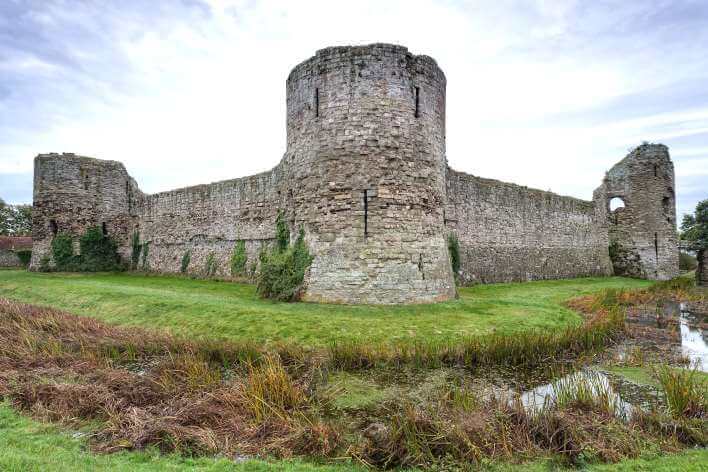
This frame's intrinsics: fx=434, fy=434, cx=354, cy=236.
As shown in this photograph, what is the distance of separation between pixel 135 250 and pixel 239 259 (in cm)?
971

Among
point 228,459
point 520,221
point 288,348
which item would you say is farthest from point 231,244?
point 228,459

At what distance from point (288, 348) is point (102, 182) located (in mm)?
21469

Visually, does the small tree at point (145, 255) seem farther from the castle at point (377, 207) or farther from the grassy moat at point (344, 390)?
the grassy moat at point (344, 390)

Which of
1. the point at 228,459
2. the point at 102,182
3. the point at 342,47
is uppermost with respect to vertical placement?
the point at 342,47

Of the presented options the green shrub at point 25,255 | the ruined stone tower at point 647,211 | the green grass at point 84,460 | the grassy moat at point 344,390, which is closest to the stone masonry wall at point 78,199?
the green shrub at point 25,255

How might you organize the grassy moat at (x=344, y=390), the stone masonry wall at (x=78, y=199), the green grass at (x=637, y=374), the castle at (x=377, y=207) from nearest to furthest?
the grassy moat at (x=344, y=390) < the green grass at (x=637, y=374) < the castle at (x=377, y=207) < the stone masonry wall at (x=78, y=199)

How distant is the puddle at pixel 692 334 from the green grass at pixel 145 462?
7.57ft

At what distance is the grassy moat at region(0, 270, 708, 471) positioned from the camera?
436 cm

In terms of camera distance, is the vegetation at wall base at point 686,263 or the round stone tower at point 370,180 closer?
the round stone tower at point 370,180

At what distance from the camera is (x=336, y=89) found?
1149 cm

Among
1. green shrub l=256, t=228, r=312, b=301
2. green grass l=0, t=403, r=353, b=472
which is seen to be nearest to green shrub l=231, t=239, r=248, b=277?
green shrub l=256, t=228, r=312, b=301

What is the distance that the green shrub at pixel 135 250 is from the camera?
2378cm

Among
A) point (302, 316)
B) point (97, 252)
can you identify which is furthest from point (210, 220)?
point (302, 316)

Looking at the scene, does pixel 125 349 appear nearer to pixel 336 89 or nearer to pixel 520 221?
pixel 336 89
